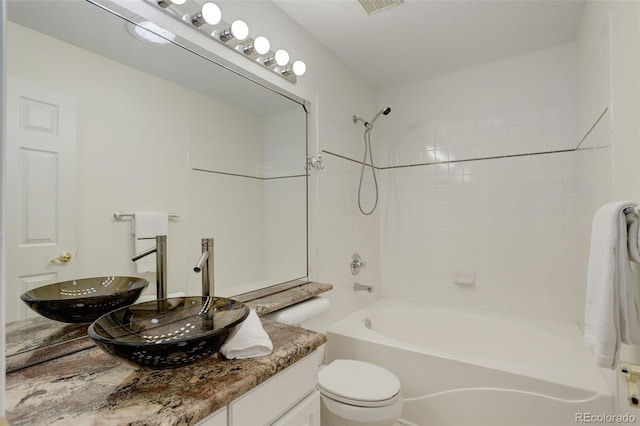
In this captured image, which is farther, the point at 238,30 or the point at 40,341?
the point at 238,30

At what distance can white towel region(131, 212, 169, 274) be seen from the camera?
1.18 meters

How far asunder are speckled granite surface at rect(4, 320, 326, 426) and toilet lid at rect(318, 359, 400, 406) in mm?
750

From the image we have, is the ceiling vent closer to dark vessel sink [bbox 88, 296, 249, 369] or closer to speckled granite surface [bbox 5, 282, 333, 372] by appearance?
dark vessel sink [bbox 88, 296, 249, 369]

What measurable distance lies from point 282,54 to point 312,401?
1.63 metres

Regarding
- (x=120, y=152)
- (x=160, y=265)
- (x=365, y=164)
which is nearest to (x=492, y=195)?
(x=365, y=164)

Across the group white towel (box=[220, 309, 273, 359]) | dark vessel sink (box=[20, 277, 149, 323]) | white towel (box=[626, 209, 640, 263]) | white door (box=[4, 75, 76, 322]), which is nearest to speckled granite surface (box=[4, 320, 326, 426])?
white towel (box=[220, 309, 273, 359])

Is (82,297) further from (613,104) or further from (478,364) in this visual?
(613,104)

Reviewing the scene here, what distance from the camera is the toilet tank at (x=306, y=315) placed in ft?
5.15

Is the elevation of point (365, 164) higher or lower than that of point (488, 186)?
higher

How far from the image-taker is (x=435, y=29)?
2055mm

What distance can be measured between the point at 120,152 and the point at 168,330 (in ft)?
2.13

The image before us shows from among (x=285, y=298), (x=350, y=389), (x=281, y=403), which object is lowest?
(x=350, y=389)

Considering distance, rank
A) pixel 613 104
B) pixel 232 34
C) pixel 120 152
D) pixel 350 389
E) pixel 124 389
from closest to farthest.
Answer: pixel 124 389 < pixel 120 152 < pixel 613 104 < pixel 232 34 < pixel 350 389

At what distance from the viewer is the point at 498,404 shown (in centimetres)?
160
